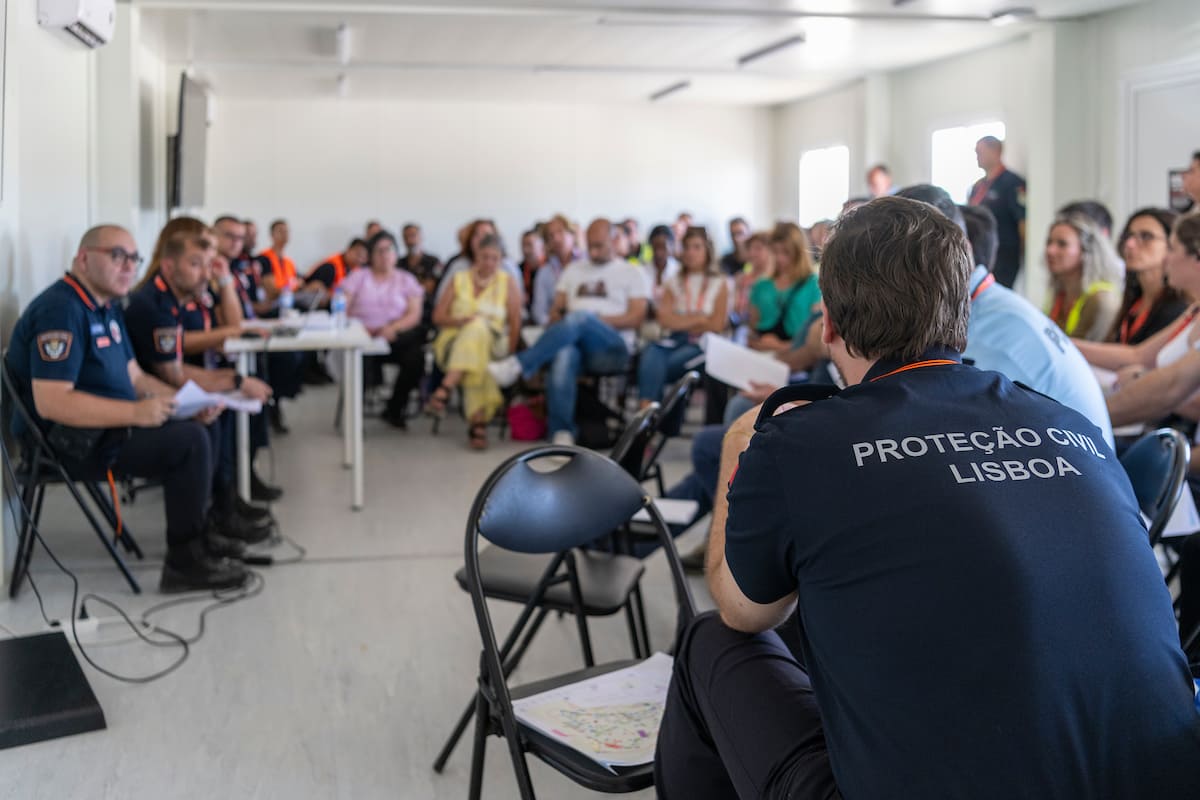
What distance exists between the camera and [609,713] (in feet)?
6.15

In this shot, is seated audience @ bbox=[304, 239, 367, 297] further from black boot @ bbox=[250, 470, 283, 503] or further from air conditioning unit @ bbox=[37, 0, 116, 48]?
air conditioning unit @ bbox=[37, 0, 116, 48]

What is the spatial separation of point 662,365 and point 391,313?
6.88ft

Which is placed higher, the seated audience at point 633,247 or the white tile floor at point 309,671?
the seated audience at point 633,247

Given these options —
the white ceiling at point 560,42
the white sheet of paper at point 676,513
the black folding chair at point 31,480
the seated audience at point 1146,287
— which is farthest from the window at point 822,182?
the black folding chair at point 31,480

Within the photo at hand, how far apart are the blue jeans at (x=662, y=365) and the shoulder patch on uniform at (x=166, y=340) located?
2899 millimetres

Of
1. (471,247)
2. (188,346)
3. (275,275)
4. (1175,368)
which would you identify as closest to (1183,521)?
(1175,368)

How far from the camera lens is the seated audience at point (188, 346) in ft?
13.7

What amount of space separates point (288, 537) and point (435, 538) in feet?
1.90

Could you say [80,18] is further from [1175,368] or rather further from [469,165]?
[469,165]

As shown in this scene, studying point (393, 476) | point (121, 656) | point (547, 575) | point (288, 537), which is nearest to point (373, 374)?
point (393, 476)

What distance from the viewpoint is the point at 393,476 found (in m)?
5.79

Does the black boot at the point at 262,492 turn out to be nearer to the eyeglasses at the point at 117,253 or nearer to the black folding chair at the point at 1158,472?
the eyeglasses at the point at 117,253

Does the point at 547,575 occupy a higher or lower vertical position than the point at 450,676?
higher

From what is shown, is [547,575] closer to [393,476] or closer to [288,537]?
[288,537]
